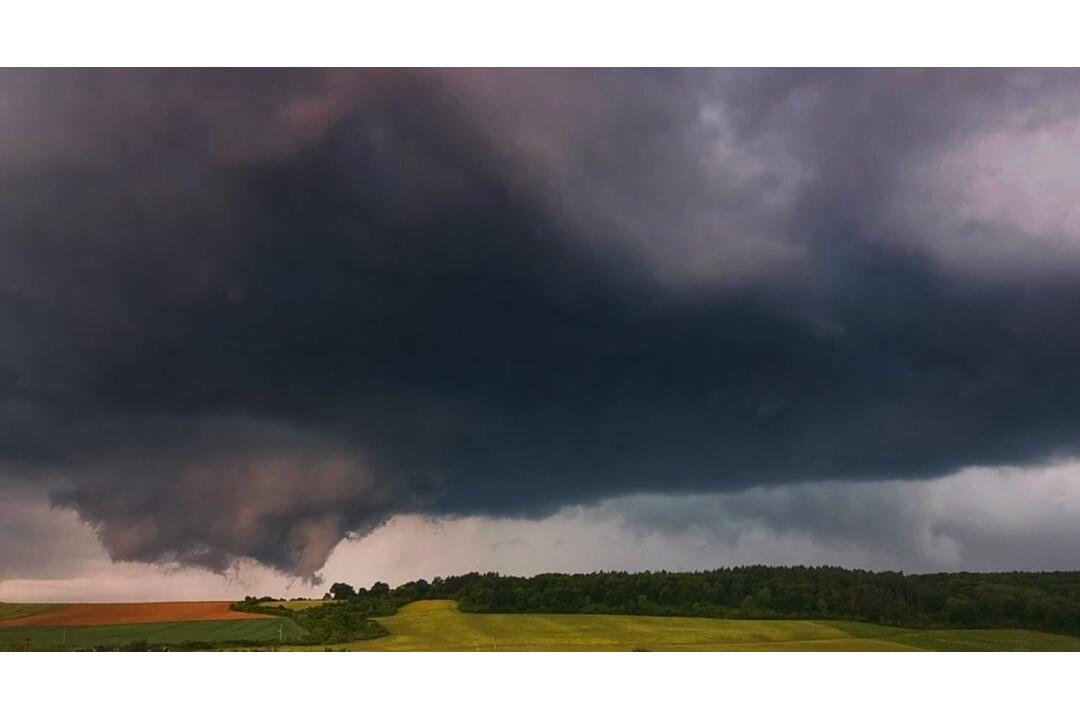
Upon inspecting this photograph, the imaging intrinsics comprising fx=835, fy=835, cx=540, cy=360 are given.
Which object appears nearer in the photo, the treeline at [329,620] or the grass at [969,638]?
the treeline at [329,620]

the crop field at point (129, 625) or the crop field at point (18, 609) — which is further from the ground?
the crop field at point (18, 609)

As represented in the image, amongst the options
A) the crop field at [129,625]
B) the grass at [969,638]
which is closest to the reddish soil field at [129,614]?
the crop field at [129,625]

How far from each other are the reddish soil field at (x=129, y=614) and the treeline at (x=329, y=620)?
48 centimetres

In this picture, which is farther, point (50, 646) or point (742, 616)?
point (742, 616)

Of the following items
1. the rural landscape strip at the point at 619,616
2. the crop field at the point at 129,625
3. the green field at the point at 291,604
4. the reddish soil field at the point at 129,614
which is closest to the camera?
the crop field at the point at 129,625

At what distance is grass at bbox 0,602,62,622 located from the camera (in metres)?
27.2

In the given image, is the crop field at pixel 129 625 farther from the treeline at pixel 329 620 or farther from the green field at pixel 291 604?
the green field at pixel 291 604

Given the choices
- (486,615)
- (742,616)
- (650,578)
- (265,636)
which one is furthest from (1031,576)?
(265,636)

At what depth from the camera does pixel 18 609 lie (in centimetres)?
2725

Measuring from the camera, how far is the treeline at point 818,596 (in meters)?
28.6

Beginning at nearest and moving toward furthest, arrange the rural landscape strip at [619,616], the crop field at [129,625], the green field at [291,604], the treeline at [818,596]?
the crop field at [129,625] → the rural landscape strip at [619,616] → the green field at [291,604] → the treeline at [818,596]

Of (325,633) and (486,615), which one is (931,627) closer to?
(486,615)

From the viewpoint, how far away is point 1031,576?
94.9 ft

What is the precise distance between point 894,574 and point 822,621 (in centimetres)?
293
